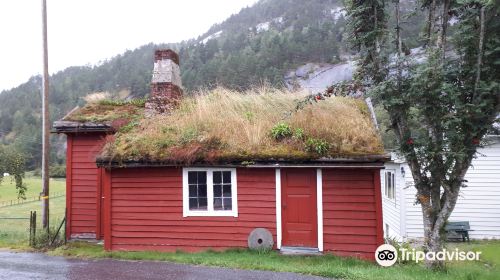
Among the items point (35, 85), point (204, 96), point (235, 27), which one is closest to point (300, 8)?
point (235, 27)

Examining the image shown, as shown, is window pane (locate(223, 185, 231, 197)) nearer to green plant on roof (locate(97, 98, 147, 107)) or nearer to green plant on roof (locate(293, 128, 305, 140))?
green plant on roof (locate(293, 128, 305, 140))

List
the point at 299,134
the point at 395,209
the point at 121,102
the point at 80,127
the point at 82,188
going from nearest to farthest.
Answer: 1. the point at 299,134
2. the point at 80,127
3. the point at 82,188
4. the point at 121,102
5. the point at 395,209

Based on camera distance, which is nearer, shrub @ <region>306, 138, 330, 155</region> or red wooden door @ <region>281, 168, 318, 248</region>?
shrub @ <region>306, 138, 330, 155</region>

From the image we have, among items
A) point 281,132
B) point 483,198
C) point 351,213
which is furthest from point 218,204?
point 483,198

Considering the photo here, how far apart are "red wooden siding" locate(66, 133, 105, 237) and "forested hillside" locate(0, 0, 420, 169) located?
47.6m

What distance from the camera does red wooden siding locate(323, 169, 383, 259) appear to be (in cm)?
977

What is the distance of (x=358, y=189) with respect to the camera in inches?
390

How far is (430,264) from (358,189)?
2.39 meters

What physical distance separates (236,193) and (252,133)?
1614mm

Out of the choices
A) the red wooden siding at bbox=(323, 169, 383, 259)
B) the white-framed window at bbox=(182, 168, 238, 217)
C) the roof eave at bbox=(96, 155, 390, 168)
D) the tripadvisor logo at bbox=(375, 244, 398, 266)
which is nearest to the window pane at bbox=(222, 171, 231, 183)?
the white-framed window at bbox=(182, 168, 238, 217)

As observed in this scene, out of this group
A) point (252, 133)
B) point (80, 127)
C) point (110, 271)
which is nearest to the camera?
point (110, 271)

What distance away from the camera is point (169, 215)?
34.9 ft

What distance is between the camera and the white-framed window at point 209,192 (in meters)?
10.4

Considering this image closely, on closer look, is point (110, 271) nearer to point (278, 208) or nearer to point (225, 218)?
point (225, 218)
